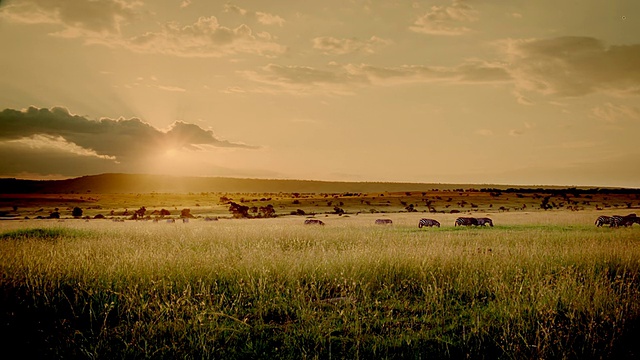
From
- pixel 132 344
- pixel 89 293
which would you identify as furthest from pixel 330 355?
pixel 89 293

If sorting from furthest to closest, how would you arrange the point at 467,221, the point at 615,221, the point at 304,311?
the point at 467,221, the point at 615,221, the point at 304,311

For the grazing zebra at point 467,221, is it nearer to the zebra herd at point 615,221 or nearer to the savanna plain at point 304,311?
the zebra herd at point 615,221

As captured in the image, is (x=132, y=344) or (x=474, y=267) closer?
(x=132, y=344)

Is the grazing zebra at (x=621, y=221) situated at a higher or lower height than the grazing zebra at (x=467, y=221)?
higher

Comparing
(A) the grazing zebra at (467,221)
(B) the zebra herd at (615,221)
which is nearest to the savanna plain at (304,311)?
(A) the grazing zebra at (467,221)

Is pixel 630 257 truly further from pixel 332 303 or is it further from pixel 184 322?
pixel 184 322

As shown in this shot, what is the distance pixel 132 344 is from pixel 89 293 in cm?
219

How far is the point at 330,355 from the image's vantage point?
534cm

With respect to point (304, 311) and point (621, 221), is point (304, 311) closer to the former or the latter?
point (304, 311)

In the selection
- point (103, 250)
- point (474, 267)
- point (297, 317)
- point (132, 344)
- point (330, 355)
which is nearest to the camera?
point (330, 355)

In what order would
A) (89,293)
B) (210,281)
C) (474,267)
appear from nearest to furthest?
1. (89,293)
2. (210,281)
3. (474,267)

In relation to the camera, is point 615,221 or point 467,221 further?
point 467,221

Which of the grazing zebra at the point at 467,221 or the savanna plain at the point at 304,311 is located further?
the grazing zebra at the point at 467,221

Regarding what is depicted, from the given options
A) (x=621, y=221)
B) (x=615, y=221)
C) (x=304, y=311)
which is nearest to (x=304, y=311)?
(x=304, y=311)
